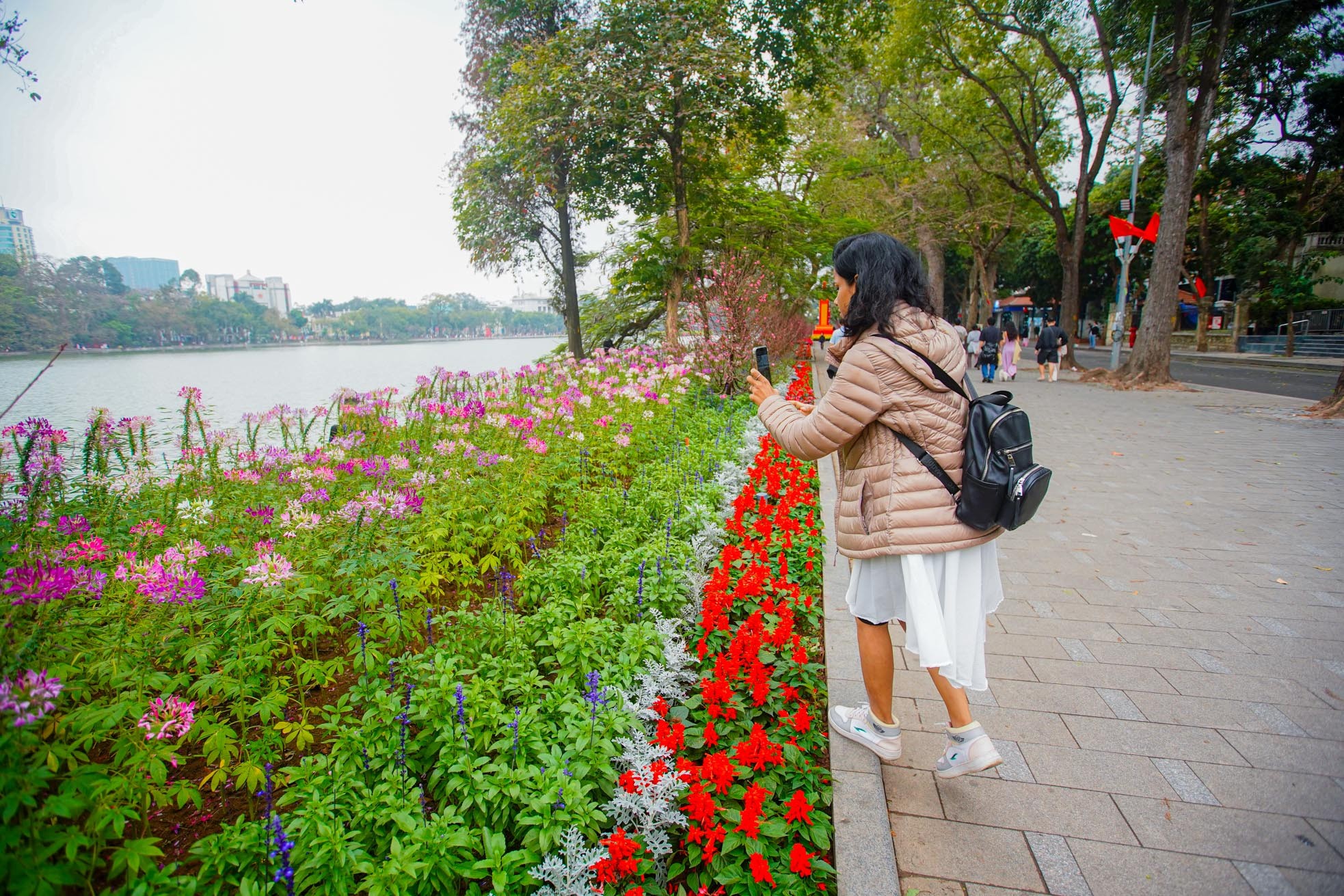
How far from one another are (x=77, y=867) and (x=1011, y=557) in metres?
4.74

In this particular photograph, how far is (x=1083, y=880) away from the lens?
6.18 feet

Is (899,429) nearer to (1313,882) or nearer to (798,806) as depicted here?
(798,806)

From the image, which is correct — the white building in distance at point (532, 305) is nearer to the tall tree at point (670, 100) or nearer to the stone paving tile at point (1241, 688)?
the tall tree at point (670, 100)

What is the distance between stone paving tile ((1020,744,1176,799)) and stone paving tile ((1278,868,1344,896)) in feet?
1.09

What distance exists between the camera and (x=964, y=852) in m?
2.00

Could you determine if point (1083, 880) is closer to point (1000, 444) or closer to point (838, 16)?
point (1000, 444)

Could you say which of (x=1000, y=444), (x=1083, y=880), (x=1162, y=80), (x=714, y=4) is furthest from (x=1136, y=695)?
(x=1162, y=80)

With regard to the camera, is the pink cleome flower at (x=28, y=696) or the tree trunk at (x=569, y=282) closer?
the pink cleome flower at (x=28, y=696)

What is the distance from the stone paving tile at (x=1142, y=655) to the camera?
3.00 meters

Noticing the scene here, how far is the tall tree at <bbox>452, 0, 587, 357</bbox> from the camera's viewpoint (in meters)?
10.1

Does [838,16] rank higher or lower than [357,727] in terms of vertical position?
higher

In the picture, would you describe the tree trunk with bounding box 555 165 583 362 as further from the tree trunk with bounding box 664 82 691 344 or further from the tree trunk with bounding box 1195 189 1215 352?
the tree trunk with bounding box 1195 189 1215 352

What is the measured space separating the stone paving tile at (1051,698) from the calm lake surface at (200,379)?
5062 millimetres

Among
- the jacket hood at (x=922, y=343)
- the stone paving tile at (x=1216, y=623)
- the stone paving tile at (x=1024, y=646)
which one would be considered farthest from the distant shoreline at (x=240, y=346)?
the stone paving tile at (x=1216, y=623)
